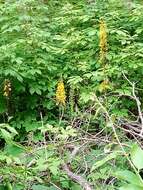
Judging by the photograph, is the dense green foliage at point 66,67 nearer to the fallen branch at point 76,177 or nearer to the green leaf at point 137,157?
the fallen branch at point 76,177

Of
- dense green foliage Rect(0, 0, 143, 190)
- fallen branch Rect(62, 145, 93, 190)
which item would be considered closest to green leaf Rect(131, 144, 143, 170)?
fallen branch Rect(62, 145, 93, 190)

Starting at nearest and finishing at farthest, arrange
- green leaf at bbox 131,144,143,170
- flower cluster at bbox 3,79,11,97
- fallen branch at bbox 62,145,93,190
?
green leaf at bbox 131,144,143,170, fallen branch at bbox 62,145,93,190, flower cluster at bbox 3,79,11,97

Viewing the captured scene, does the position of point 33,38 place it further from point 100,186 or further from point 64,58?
point 100,186

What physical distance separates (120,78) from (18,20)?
1.22 m

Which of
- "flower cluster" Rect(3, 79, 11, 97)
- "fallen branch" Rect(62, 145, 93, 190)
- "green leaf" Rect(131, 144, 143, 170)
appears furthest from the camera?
"flower cluster" Rect(3, 79, 11, 97)

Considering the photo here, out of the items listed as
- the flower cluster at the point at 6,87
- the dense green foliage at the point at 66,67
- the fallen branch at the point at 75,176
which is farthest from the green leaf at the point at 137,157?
the flower cluster at the point at 6,87

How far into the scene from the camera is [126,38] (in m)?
3.62

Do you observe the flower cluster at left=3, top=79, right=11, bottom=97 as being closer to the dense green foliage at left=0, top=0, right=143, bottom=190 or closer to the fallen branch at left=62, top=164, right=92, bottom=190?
the dense green foliage at left=0, top=0, right=143, bottom=190

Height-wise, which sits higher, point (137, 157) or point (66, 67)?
point (137, 157)

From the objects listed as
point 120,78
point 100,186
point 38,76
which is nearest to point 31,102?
point 38,76

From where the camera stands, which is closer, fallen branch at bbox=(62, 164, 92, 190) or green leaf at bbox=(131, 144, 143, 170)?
green leaf at bbox=(131, 144, 143, 170)

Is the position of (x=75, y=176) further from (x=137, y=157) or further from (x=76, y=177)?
(x=137, y=157)

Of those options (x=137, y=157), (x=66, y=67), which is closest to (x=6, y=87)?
(x=66, y=67)

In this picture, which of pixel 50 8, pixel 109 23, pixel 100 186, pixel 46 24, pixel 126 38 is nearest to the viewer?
pixel 100 186
